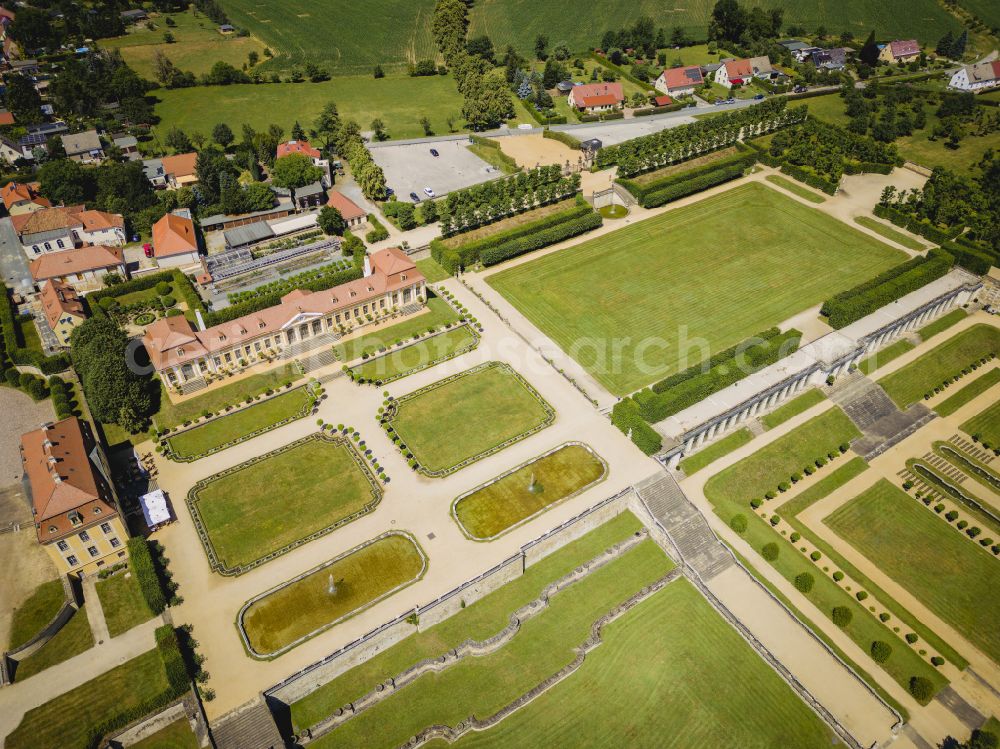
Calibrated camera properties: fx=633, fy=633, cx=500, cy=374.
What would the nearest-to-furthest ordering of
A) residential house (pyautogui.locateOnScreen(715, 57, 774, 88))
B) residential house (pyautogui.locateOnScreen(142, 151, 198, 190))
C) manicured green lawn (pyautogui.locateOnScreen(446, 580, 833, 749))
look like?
1. manicured green lawn (pyautogui.locateOnScreen(446, 580, 833, 749))
2. residential house (pyautogui.locateOnScreen(142, 151, 198, 190))
3. residential house (pyautogui.locateOnScreen(715, 57, 774, 88))

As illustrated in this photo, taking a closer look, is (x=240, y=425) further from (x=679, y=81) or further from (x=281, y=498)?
(x=679, y=81)

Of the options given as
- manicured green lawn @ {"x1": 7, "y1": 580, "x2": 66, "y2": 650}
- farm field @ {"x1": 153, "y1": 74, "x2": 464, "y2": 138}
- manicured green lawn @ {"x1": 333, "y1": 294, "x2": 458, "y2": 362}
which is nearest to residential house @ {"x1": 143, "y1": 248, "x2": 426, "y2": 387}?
manicured green lawn @ {"x1": 333, "y1": 294, "x2": 458, "y2": 362}

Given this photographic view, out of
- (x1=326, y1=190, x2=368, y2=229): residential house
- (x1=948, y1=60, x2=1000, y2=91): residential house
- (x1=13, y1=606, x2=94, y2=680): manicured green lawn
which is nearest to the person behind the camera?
(x1=13, y1=606, x2=94, y2=680): manicured green lawn

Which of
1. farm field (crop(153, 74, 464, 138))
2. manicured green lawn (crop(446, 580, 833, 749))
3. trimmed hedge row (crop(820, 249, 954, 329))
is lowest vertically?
manicured green lawn (crop(446, 580, 833, 749))

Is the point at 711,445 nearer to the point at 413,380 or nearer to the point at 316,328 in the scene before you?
the point at 413,380

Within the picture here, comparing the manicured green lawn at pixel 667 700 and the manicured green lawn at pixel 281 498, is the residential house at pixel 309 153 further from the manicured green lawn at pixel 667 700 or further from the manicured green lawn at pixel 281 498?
the manicured green lawn at pixel 667 700

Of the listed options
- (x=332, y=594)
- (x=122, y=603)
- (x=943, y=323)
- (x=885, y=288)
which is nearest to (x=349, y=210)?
(x=332, y=594)

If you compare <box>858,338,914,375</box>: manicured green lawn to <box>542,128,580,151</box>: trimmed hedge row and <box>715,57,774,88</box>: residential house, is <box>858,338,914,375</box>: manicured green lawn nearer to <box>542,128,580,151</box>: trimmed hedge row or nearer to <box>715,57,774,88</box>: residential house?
<box>542,128,580,151</box>: trimmed hedge row
